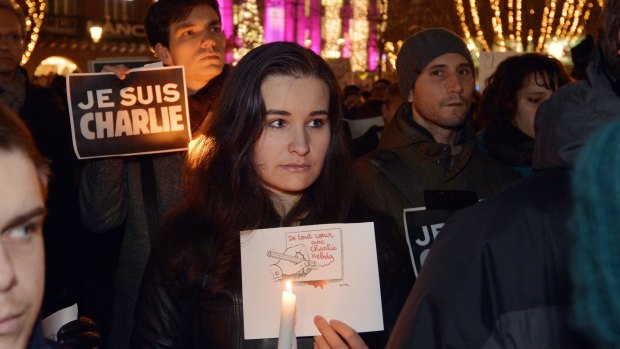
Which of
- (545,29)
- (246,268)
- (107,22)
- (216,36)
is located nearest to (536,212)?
(246,268)

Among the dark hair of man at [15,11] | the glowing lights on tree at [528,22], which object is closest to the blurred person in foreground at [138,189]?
the dark hair of man at [15,11]

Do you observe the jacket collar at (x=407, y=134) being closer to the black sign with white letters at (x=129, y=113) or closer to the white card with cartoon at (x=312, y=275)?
the black sign with white letters at (x=129, y=113)

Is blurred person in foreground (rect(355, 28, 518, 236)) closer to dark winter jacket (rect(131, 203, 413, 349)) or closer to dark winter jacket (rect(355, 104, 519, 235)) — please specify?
dark winter jacket (rect(355, 104, 519, 235))

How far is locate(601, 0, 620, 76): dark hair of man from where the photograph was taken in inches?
67.5

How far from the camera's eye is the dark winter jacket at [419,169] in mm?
4062

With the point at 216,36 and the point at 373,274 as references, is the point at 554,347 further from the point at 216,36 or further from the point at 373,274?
the point at 216,36

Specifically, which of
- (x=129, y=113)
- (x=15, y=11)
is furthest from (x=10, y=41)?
(x=129, y=113)

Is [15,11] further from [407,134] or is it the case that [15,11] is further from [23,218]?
[23,218]

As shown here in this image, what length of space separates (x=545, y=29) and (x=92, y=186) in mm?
26795

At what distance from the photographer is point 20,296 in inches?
60.2

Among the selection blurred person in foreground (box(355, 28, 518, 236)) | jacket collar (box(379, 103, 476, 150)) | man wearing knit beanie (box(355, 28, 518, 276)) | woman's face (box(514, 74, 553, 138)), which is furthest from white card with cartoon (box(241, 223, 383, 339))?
woman's face (box(514, 74, 553, 138))

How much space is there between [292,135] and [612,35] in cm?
132

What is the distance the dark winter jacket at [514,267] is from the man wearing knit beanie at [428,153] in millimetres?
1952

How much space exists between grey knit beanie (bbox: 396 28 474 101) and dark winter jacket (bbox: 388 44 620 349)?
2.83 m
